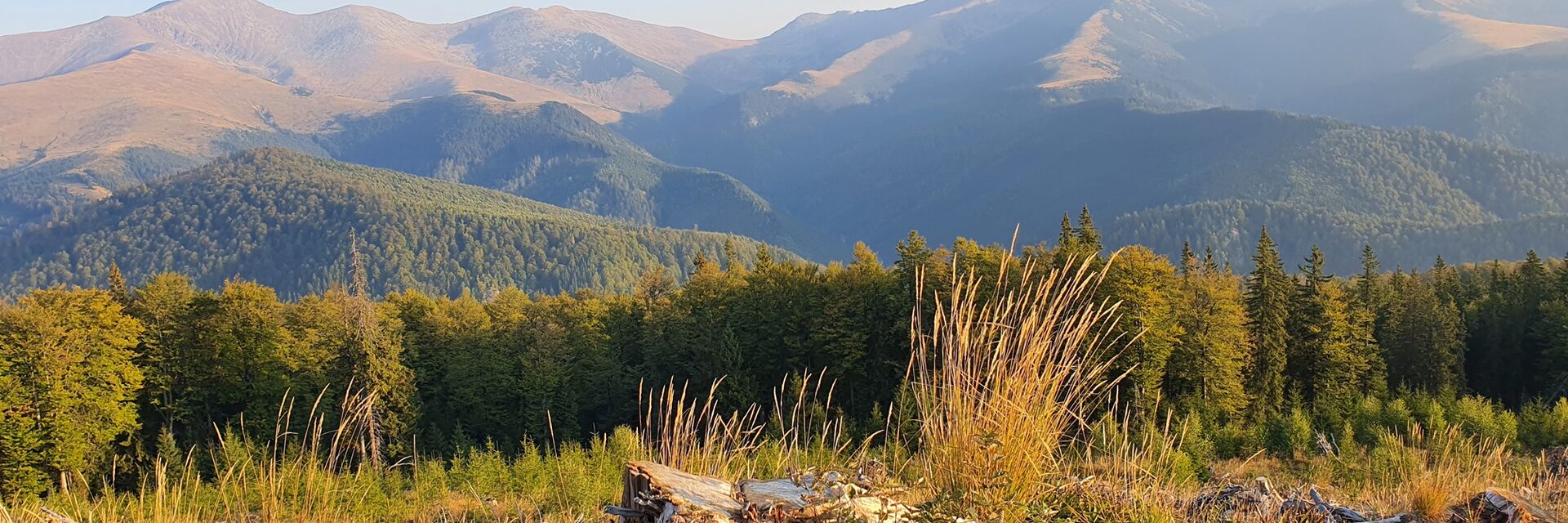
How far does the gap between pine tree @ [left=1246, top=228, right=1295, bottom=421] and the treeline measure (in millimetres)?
86

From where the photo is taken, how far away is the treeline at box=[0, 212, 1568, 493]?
24484 millimetres

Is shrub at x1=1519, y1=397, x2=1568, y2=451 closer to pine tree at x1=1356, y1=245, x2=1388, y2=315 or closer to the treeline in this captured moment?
the treeline

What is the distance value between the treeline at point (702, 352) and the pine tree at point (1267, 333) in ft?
0.28

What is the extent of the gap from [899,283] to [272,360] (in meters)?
24.2

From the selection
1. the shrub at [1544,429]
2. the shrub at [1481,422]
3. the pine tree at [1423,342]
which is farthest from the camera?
the pine tree at [1423,342]

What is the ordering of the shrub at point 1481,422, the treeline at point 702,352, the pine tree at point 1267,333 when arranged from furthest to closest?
1. the pine tree at point 1267,333
2. the treeline at point 702,352
3. the shrub at point 1481,422

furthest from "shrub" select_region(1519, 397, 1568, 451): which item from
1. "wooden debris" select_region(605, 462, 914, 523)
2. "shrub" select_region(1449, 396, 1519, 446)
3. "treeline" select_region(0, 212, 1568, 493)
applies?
"wooden debris" select_region(605, 462, 914, 523)

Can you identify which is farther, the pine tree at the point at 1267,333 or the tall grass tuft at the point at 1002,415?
the pine tree at the point at 1267,333

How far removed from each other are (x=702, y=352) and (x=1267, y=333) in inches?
Result: 836

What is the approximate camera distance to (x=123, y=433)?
29.9 metres

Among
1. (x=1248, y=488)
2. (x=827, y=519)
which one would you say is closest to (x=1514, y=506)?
(x=1248, y=488)

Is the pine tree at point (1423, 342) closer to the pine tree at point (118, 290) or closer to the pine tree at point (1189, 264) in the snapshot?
the pine tree at point (1189, 264)

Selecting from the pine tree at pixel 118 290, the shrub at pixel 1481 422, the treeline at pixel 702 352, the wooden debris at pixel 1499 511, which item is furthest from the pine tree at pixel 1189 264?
the pine tree at pixel 118 290

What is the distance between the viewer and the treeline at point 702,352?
24.5 meters
